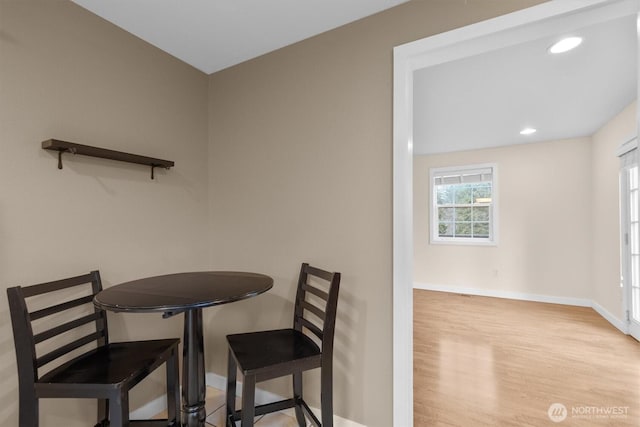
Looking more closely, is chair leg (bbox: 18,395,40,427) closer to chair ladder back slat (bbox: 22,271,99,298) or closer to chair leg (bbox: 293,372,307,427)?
chair ladder back slat (bbox: 22,271,99,298)

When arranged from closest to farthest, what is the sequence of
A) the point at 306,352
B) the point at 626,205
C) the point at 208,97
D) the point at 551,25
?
the point at 551,25 → the point at 306,352 → the point at 208,97 → the point at 626,205

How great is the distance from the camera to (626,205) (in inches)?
137

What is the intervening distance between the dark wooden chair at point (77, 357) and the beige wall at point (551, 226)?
4.99m

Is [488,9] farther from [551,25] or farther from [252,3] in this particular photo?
[252,3]

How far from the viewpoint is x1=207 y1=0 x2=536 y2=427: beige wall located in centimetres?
168

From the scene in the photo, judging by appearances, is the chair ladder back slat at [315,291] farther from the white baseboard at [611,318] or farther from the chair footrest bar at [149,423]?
the white baseboard at [611,318]

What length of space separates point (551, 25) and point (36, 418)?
107 inches

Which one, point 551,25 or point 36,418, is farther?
point 551,25

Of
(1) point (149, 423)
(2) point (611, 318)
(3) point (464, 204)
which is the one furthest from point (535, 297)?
(1) point (149, 423)

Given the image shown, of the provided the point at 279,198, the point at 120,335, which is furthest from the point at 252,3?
the point at 120,335

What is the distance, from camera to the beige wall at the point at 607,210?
3523mm

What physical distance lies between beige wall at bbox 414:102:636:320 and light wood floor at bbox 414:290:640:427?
630 mm

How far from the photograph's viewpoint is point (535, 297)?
187 inches

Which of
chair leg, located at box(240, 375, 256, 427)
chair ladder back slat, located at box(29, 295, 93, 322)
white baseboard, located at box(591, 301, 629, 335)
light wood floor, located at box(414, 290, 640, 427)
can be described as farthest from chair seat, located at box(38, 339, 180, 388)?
white baseboard, located at box(591, 301, 629, 335)
